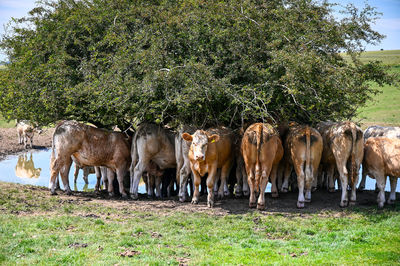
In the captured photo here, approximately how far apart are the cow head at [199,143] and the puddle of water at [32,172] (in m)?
7.41

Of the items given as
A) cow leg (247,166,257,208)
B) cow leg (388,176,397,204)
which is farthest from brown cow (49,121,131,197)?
cow leg (388,176,397,204)

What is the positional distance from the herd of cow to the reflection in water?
661 centimetres

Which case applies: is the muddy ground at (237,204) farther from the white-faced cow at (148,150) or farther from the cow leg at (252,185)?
the white-faced cow at (148,150)

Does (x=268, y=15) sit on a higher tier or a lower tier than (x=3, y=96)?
higher

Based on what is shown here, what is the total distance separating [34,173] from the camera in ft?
76.4

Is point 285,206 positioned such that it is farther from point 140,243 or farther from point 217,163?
point 140,243

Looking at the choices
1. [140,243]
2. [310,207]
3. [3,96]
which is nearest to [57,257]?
[140,243]

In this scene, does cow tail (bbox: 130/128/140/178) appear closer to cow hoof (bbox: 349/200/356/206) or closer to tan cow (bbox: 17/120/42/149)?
cow hoof (bbox: 349/200/356/206)

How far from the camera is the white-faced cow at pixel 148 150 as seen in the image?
15.4 meters

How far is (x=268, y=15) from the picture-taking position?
16484mm

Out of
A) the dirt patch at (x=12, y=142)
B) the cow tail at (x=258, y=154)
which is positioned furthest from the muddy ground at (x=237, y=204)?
the dirt patch at (x=12, y=142)

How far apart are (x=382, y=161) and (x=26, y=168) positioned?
17651 millimetres

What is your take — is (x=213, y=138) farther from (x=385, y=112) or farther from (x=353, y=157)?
(x=385, y=112)

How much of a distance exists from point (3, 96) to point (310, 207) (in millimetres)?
11339
